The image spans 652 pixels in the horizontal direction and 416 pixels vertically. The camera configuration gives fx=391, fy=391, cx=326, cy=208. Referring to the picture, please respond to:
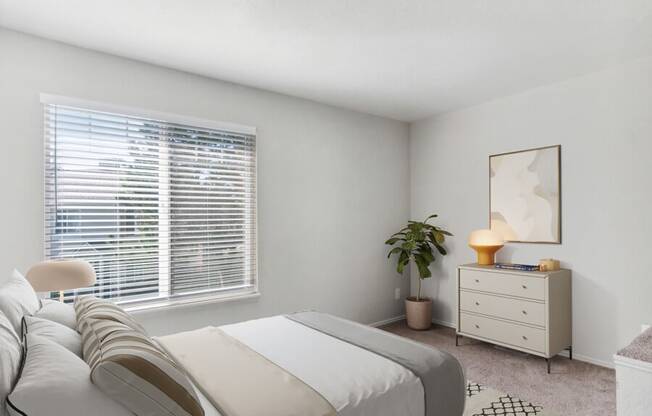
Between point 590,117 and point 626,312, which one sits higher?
point 590,117

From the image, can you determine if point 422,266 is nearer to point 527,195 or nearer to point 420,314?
point 420,314

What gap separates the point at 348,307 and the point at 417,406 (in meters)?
2.63

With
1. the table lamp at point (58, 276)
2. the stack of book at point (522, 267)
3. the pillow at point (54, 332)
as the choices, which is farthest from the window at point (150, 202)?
the stack of book at point (522, 267)

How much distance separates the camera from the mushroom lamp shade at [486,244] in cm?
388

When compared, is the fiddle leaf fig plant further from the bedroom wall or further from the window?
the window

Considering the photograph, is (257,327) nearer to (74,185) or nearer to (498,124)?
(74,185)

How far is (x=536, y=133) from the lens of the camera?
377cm

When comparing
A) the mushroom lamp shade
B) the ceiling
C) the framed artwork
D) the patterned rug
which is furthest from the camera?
the mushroom lamp shade

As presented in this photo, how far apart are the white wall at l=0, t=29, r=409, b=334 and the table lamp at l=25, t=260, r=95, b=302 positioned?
51cm

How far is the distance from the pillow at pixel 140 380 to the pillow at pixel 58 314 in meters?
0.51

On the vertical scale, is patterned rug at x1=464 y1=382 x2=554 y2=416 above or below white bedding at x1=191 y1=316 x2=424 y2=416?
below

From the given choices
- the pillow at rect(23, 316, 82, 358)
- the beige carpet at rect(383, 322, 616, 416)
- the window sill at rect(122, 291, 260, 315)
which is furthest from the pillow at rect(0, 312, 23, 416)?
the beige carpet at rect(383, 322, 616, 416)

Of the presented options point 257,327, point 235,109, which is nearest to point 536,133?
point 235,109

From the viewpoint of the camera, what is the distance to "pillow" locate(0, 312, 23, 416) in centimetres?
100
